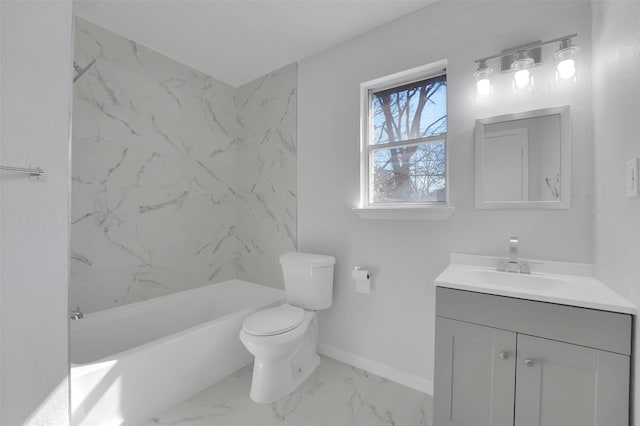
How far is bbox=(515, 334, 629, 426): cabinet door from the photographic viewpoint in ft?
3.27

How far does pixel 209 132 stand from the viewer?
9.22 ft

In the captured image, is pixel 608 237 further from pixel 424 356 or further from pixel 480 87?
pixel 424 356

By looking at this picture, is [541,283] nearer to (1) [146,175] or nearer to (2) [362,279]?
(2) [362,279]

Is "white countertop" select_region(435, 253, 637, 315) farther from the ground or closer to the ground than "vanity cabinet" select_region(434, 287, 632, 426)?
farther from the ground

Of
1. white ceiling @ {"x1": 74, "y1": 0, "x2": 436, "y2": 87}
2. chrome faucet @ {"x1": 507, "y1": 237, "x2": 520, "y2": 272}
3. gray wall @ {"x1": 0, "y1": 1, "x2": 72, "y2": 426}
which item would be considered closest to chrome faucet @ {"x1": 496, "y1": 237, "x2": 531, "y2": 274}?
chrome faucet @ {"x1": 507, "y1": 237, "x2": 520, "y2": 272}

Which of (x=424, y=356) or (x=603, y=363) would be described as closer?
(x=603, y=363)

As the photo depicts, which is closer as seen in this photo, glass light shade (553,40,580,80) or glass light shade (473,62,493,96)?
glass light shade (553,40,580,80)

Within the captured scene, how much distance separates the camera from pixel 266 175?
9.11 ft

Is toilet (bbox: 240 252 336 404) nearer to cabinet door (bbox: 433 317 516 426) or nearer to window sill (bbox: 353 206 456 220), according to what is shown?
window sill (bbox: 353 206 456 220)

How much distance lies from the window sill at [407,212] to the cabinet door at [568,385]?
0.78 metres

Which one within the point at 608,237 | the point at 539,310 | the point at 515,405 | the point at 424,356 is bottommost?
the point at 424,356

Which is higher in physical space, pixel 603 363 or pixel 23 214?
pixel 23 214

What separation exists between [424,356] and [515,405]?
736 mm

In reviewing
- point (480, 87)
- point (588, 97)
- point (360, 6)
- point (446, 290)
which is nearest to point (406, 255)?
point (446, 290)
